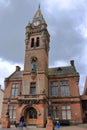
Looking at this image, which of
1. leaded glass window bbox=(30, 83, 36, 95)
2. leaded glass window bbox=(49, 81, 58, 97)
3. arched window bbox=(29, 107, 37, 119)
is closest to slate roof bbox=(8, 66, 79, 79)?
leaded glass window bbox=(49, 81, 58, 97)

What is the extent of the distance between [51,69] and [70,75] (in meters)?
6.24

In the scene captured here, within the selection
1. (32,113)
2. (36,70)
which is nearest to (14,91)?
(36,70)

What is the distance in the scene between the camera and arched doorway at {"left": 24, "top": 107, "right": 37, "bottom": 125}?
2942 cm

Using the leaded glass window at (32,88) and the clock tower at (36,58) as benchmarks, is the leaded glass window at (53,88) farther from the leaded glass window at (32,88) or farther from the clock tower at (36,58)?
the leaded glass window at (32,88)

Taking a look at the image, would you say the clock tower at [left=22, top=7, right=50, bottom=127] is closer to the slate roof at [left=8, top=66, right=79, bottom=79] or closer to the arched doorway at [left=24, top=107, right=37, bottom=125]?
the arched doorway at [left=24, top=107, right=37, bottom=125]

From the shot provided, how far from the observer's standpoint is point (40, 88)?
3084 cm

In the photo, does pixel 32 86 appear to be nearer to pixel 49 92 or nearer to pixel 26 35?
pixel 49 92

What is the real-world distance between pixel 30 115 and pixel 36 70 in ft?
28.6

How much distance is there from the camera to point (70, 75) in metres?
34.1

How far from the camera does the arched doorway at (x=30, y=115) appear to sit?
29417 millimetres

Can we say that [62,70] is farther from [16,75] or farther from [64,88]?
[16,75]

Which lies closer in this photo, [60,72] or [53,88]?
[53,88]

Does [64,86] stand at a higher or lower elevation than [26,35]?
lower

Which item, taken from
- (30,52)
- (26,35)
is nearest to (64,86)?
(30,52)
